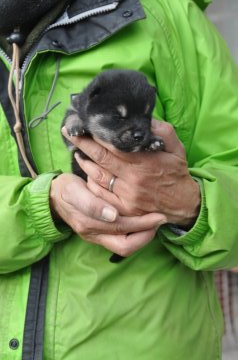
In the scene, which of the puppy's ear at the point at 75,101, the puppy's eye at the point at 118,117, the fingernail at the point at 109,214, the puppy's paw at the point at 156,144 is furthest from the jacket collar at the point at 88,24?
the fingernail at the point at 109,214

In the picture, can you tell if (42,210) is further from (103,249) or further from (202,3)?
(202,3)

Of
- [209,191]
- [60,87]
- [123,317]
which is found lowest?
[123,317]

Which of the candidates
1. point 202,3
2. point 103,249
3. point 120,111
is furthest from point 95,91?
point 202,3

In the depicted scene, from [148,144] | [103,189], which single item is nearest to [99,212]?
[103,189]

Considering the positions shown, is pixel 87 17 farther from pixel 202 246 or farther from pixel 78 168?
pixel 202 246

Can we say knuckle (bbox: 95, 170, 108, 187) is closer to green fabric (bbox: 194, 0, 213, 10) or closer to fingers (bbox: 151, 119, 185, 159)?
fingers (bbox: 151, 119, 185, 159)

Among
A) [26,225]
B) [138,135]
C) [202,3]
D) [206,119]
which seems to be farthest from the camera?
[202,3]
